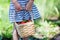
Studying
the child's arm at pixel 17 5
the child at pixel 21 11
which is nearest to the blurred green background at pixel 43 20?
the child at pixel 21 11

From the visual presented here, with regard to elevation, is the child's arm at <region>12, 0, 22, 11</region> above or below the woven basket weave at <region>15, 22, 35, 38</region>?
above

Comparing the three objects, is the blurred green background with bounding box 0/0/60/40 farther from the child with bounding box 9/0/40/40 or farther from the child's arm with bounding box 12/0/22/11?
the child's arm with bounding box 12/0/22/11

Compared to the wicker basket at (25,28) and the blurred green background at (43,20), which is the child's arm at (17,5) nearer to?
the wicker basket at (25,28)

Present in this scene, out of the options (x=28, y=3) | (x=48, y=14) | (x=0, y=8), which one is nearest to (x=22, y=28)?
(x=28, y=3)

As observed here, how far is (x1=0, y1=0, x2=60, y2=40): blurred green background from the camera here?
4508 mm

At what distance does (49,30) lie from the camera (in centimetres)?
473

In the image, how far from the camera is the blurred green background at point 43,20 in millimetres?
4508

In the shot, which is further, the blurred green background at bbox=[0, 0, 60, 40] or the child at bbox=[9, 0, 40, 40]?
the blurred green background at bbox=[0, 0, 60, 40]

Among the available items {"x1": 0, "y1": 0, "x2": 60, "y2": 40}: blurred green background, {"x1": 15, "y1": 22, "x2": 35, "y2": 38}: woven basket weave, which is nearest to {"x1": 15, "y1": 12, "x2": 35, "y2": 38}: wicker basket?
{"x1": 15, "y1": 22, "x2": 35, "y2": 38}: woven basket weave

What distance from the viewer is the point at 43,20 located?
17.2 ft

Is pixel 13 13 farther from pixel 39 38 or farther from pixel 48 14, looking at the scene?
pixel 48 14

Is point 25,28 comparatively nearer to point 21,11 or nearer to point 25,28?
point 25,28

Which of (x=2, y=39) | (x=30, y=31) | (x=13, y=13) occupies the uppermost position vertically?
(x=13, y=13)

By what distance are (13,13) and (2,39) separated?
3.30ft
